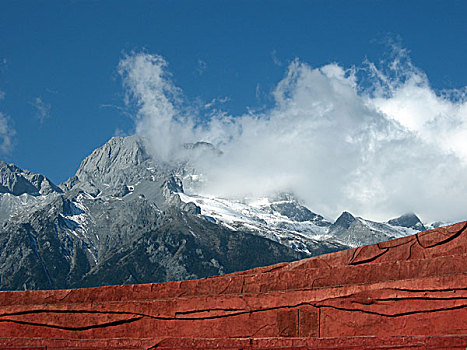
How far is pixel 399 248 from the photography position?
458 inches

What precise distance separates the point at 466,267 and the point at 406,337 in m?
1.71

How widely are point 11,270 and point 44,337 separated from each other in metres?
202

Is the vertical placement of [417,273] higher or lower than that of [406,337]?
higher

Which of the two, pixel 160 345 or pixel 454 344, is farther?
pixel 160 345

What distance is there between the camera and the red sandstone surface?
31.7 ft

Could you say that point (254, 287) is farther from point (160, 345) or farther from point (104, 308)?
point (104, 308)

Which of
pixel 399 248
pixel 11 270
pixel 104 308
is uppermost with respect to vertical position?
pixel 11 270

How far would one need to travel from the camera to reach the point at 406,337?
907 centimetres

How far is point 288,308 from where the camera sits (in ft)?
35.9

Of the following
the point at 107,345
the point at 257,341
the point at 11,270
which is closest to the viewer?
the point at 257,341

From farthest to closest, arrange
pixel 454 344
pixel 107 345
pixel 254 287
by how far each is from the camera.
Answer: pixel 254 287
pixel 107 345
pixel 454 344

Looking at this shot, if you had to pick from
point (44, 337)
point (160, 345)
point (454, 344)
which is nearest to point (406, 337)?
point (454, 344)

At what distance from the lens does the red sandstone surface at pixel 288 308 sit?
966 cm

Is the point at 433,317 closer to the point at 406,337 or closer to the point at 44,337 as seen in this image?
the point at 406,337
